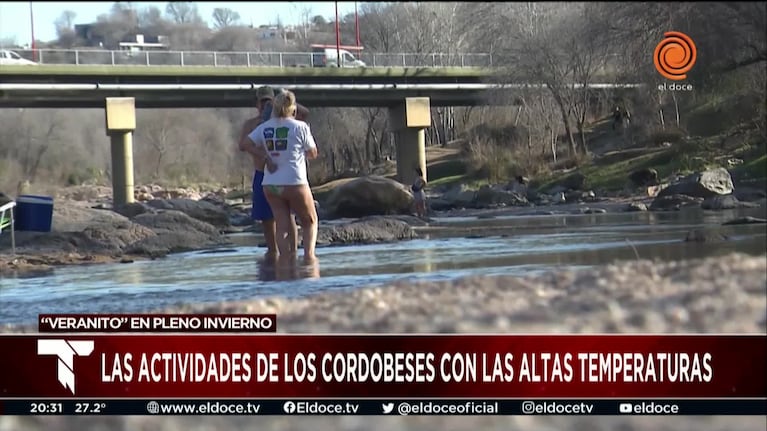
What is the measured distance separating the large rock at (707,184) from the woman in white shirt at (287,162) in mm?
1828

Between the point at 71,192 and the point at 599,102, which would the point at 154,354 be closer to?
the point at 599,102

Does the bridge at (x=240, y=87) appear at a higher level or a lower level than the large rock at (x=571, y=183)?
higher

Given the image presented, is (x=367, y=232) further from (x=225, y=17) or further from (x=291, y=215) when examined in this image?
(x=225, y=17)

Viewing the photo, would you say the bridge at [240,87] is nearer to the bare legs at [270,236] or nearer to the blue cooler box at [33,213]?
the bare legs at [270,236]

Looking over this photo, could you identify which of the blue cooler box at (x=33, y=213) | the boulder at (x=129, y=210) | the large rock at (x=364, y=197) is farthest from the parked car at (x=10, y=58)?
the boulder at (x=129, y=210)

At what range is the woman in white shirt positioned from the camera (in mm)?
4566

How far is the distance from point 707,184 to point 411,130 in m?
1.45

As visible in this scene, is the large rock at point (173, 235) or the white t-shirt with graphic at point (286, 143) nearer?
the white t-shirt with graphic at point (286, 143)

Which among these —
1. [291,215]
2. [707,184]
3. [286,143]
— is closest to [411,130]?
[286,143]

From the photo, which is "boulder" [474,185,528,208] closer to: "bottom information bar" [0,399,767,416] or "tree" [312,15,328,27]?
"tree" [312,15,328,27]

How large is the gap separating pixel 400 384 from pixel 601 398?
1.51 feet

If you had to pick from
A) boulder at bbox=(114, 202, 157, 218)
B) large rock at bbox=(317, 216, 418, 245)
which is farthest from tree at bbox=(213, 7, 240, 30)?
boulder at bbox=(114, 202, 157, 218)

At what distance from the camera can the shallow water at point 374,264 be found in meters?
3.97

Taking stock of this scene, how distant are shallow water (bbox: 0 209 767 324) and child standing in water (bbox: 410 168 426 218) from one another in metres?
0.32
